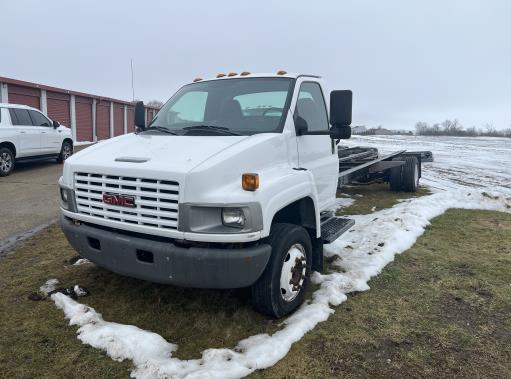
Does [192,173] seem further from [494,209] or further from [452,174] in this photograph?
[452,174]

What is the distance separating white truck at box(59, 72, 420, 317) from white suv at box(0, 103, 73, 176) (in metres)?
9.43

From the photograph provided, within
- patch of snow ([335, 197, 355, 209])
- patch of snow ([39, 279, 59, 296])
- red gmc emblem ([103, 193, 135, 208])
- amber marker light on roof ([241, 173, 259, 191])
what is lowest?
patch of snow ([39, 279, 59, 296])

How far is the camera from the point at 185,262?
3174mm

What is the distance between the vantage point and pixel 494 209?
28.8ft

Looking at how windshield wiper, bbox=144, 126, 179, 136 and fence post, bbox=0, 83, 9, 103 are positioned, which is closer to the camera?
windshield wiper, bbox=144, 126, 179, 136

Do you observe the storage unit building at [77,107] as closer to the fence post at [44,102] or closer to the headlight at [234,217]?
the fence post at [44,102]

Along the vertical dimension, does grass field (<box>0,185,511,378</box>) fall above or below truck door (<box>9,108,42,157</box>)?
below

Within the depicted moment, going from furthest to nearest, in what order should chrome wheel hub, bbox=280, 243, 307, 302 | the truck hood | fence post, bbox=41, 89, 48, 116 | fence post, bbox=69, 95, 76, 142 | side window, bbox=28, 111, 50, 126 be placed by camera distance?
fence post, bbox=69, 95, 76, 142 → fence post, bbox=41, 89, 48, 116 → side window, bbox=28, 111, 50, 126 → chrome wheel hub, bbox=280, 243, 307, 302 → the truck hood

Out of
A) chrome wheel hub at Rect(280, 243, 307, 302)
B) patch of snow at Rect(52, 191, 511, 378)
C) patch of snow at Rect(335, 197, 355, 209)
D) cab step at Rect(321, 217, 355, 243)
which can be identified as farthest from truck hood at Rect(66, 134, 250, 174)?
patch of snow at Rect(335, 197, 355, 209)

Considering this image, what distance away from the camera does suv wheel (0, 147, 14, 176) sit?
11977mm

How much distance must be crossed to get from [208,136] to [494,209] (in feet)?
23.8

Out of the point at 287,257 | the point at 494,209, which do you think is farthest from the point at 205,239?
the point at 494,209

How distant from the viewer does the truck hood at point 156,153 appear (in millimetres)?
3330

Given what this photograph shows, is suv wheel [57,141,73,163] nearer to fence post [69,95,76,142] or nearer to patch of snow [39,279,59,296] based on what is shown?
fence post [69,95,76,142]
